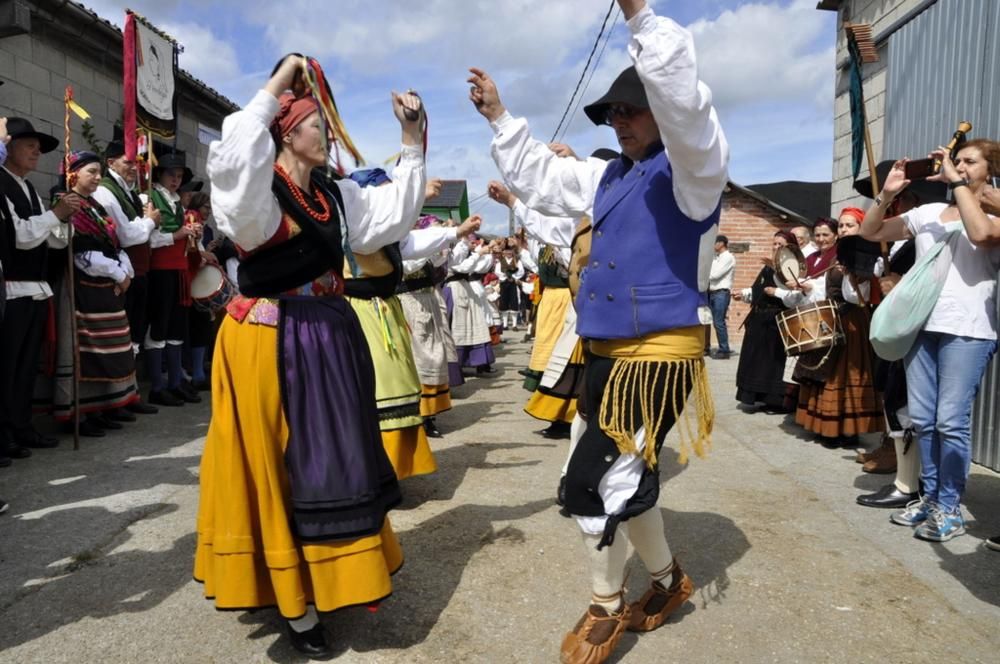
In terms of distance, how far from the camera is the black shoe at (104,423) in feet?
18.8

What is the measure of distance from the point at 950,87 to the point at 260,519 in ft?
18.2

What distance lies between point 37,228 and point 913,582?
206 inches

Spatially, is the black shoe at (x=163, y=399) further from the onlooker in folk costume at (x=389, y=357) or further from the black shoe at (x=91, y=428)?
the onlooker in folk costume at (x=389, y=357)

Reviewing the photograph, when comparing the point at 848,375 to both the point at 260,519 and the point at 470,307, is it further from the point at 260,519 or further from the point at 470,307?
the point at 470,307

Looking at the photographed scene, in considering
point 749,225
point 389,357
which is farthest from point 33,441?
point 749,225

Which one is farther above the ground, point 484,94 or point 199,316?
point 484,94

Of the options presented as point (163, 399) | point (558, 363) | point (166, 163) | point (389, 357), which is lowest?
point (163, 399)

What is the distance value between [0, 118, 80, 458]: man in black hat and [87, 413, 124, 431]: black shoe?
65 cm

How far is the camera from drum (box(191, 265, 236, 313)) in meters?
6.94

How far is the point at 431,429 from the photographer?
5926mm

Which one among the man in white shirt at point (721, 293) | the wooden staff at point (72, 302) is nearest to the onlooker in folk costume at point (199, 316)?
the wooden staff at point (72, 302)

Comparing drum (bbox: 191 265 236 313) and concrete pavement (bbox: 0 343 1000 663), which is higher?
drum (bbox: 191 265 236 313)

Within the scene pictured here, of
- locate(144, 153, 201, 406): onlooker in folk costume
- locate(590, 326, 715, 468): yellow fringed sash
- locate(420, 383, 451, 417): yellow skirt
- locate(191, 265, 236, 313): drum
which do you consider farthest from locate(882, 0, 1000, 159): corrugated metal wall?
locate(144, 153, 201, 406): onlooker in folk costume

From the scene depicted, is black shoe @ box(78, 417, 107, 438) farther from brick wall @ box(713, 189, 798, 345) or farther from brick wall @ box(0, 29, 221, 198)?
brick wall @ box(713, 189, 798, 345)
